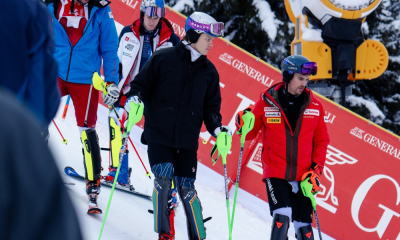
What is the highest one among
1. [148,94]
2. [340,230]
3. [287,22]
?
[287,22]

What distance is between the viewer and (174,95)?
411cm

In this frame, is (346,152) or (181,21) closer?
(346,152)

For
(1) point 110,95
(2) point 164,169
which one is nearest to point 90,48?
(1) point 110,95

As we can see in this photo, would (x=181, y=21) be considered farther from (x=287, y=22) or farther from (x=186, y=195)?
(x=287, y=22)

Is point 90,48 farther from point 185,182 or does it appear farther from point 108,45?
point 185,182

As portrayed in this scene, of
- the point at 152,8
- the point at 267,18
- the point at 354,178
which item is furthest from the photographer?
the point at 267,18

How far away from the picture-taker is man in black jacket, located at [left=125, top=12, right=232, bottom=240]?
13.0 feet

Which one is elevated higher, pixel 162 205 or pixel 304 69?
pixel 304 69

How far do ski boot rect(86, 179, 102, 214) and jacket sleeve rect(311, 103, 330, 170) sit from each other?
190 cm

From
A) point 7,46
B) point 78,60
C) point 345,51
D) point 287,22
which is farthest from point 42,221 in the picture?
point 287,22

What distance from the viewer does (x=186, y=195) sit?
Answer: 13.1 ft

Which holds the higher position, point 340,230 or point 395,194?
point 395,194

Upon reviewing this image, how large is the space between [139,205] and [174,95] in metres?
1.61

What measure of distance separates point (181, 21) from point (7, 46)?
731 cm
